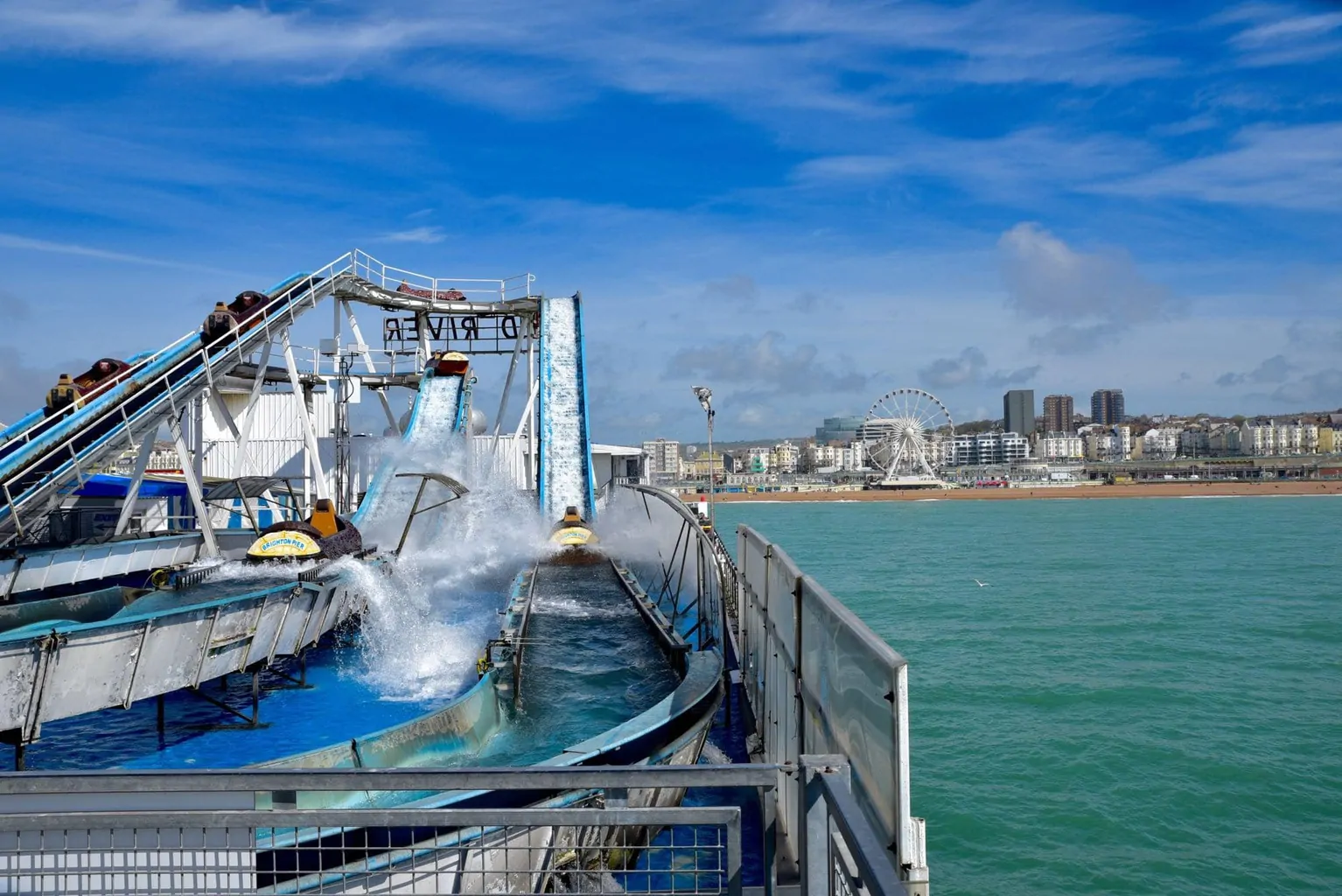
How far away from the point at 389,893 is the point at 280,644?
25.3ft

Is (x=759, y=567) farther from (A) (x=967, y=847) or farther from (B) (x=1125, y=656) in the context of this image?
(B) (x=1125, y=656)

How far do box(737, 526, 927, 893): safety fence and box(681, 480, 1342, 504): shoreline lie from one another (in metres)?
109

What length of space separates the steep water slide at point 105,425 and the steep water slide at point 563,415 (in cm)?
1077

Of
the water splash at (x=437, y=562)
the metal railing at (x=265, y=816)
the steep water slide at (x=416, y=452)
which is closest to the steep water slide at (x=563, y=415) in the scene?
the water splash at (x=437, y=562)

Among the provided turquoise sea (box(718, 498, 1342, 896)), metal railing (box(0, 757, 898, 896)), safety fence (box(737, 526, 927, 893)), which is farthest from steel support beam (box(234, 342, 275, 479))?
metal railing (box(0, 757, 898, 896))

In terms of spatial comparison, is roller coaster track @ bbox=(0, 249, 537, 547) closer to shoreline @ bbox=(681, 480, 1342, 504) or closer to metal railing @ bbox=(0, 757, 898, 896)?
metal railing @ bbox=(0, 757, 898, 896)

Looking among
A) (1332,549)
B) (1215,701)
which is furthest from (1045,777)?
(1332,549)

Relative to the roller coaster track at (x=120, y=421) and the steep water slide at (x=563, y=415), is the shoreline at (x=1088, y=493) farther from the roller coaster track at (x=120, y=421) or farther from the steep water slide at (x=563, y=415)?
the roller coaster track at (x=120, y=421)

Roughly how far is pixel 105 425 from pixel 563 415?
17.3 m

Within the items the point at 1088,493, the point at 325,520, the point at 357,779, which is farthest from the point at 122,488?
the point at 1088,493

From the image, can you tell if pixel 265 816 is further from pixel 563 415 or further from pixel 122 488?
pixel 563 415

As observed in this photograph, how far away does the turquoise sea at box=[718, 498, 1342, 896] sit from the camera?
36.3 feet

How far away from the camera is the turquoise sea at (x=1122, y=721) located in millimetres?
11070

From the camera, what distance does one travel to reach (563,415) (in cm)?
3559
